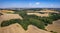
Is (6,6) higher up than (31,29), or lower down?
higher up

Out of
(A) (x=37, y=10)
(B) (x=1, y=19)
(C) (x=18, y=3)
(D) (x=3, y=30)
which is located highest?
(C) (x=18, y=3)

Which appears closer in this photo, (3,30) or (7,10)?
(3,30)

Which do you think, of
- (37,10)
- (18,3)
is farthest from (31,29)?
(18,3)

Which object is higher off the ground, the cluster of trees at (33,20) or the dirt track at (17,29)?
the cluster of trees at (33,20)

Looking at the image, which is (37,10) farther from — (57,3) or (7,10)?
(7,10)

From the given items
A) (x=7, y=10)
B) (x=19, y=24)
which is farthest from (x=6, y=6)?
(x=19, y=24)

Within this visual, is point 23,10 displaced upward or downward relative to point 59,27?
upward

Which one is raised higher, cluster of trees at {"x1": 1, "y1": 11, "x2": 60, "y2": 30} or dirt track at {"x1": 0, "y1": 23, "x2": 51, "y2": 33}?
cluster of trees at {"x1": 1, "y1": 11, "x2": 60, "y2": 30}

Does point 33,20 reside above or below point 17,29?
above

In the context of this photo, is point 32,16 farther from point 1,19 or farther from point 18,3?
point 1,19
